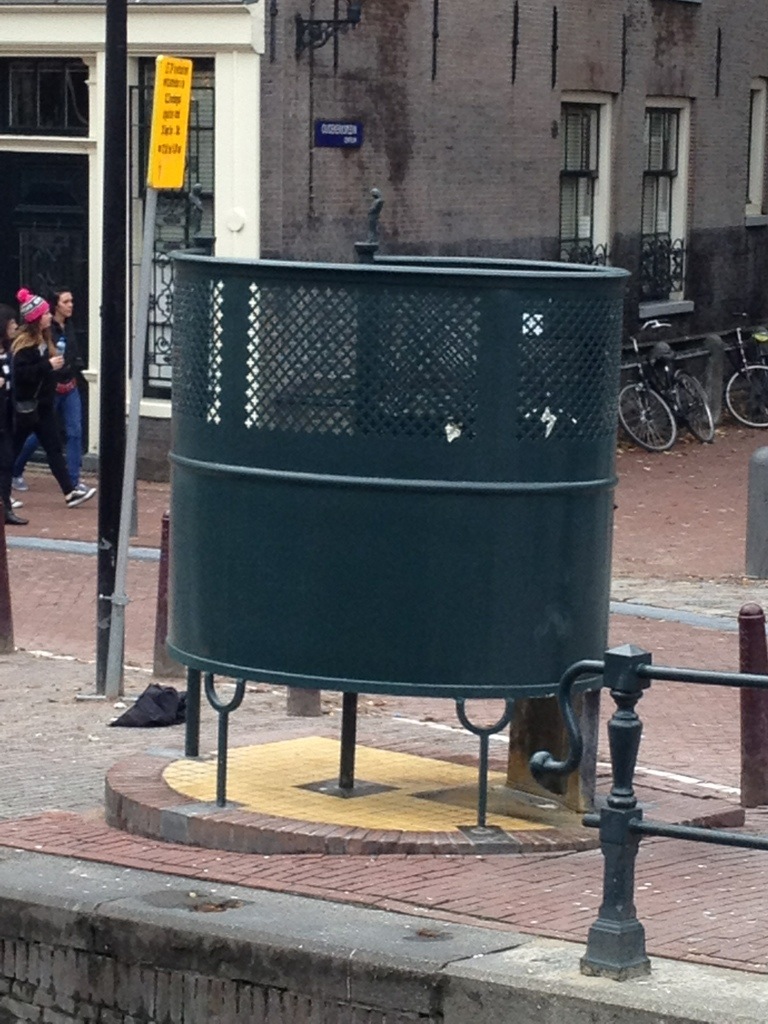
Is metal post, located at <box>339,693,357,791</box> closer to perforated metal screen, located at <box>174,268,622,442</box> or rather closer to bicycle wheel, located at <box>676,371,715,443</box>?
perforated metal screen, located at <box>174,268,622,442</box>

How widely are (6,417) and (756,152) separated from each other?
13.4 meters

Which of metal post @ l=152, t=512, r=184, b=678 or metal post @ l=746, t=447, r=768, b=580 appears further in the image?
metal post @ l=746, t=447, r=768, b=580

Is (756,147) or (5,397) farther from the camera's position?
(756,147)

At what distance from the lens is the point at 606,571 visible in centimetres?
709

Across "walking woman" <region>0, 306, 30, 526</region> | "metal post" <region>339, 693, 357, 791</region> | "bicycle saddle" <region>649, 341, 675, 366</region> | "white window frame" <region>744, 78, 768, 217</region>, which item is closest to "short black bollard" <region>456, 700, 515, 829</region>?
"metal post" <region>339, 693, 357, 791</region>

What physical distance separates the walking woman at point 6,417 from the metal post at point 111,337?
5.65 m

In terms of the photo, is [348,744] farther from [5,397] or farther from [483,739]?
[5,397]

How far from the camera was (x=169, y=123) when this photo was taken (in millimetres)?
10164

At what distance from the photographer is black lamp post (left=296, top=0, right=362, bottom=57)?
17.9 meters

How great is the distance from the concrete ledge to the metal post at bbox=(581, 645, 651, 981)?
58 mm

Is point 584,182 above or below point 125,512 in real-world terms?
above

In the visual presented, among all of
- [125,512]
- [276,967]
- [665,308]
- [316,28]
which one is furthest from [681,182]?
[276,967]

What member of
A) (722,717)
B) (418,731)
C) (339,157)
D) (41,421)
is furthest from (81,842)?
(339,157)

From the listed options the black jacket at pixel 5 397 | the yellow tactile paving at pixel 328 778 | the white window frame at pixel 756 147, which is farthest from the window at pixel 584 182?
the yellow tactile paving at pixel 328 778
